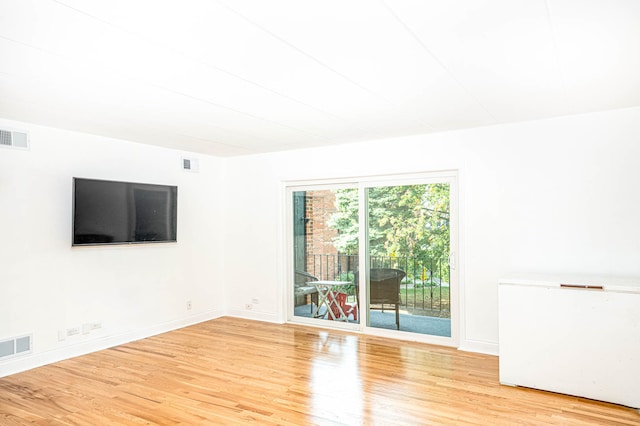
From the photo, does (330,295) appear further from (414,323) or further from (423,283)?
(423,283)

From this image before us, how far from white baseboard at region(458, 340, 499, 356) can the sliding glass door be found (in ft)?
0.66

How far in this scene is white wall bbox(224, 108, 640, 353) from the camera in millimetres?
3688

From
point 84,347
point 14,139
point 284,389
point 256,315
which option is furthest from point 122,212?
point 284,389

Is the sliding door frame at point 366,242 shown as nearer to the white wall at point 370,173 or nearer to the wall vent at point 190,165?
the white wall at point 370,173

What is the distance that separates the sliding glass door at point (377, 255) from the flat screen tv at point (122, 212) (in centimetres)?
160

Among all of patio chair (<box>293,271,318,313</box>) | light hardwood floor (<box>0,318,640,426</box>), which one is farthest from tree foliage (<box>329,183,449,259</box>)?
light hardwood floor (<box>0,318,640,426</box>)

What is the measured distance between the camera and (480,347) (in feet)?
14.2

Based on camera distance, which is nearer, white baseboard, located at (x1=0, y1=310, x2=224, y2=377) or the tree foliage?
white baseboard, located at (x1=0, y1=310, x2=224, y2=377)

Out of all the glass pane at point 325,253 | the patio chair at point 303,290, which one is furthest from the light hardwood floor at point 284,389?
the patio chair at point 303,290

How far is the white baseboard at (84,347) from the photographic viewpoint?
386cm

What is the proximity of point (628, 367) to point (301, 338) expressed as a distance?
3093 mm

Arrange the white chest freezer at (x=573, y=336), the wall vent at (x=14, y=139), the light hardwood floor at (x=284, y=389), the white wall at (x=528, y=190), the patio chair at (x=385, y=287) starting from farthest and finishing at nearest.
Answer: the patio chair at (x=385, y=287), the wall vent at (x=14, y=139), the white wall at (x=528, y=190), the white chest freezer at (x=573, y=336), the light hardwood floor at (x=284, y=389)

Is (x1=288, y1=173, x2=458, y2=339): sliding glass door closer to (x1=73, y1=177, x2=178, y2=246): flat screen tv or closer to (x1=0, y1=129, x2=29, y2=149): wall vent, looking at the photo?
(x1=73, y1=177, x2=178, y2=246): flat screen tv

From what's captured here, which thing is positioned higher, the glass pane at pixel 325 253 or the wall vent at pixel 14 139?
the wall vent at pixel 14 139
